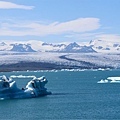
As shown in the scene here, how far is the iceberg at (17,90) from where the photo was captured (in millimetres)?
51344

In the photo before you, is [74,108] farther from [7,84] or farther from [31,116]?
[7,84]

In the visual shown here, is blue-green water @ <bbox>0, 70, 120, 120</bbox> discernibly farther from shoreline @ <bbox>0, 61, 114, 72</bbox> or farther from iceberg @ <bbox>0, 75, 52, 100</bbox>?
shoreline @ <bbox>0, 61, 114, 72</bbox>

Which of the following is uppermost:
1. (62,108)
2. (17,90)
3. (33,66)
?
(17,90)

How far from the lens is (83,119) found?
37.1 m

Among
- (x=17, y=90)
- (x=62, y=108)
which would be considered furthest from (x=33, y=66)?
(x=62, y=108)

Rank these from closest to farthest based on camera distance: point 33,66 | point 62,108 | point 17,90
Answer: point 62,108, point 17,90, point 33,66

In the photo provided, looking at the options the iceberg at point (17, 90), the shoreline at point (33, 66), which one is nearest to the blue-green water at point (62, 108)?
the iceberg at point (17, 90)

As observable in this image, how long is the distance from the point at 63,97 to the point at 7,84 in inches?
241

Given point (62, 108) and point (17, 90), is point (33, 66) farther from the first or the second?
point (62, 108)

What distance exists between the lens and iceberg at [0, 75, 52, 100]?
168 ft

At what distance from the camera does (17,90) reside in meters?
52.8

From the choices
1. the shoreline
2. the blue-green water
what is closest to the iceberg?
the blue-green water

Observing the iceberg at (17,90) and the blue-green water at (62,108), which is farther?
the iceberg at (17,90)

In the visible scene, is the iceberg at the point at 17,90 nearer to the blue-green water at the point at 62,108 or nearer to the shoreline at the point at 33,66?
the blue-green water at the point at 62,108
